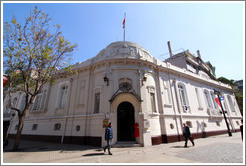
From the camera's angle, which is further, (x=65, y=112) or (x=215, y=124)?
(x=215, y=124)

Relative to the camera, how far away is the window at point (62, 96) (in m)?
14.7

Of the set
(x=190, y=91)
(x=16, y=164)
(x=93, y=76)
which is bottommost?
(x=16, y=164)

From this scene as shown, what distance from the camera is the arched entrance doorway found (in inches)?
433

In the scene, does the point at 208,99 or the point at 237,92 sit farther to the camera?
the point at 237,92

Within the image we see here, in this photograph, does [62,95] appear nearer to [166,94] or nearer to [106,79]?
[106,79]

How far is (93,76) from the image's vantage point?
1375cm

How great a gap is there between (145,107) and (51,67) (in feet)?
30.3

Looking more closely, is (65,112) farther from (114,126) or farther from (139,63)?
(139,63)

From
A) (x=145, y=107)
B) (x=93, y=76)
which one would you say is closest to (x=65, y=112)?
(x=93, y=76)

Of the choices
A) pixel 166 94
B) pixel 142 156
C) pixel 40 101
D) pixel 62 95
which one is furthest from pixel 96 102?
pixel 40 101

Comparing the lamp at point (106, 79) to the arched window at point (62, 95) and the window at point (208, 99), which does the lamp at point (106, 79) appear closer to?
the arched window at point (62, 95)

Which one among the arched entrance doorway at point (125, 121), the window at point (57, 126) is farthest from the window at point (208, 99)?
the window at point (57, 126)

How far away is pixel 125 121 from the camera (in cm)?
1157

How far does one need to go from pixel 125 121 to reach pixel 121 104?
1.67 meters
